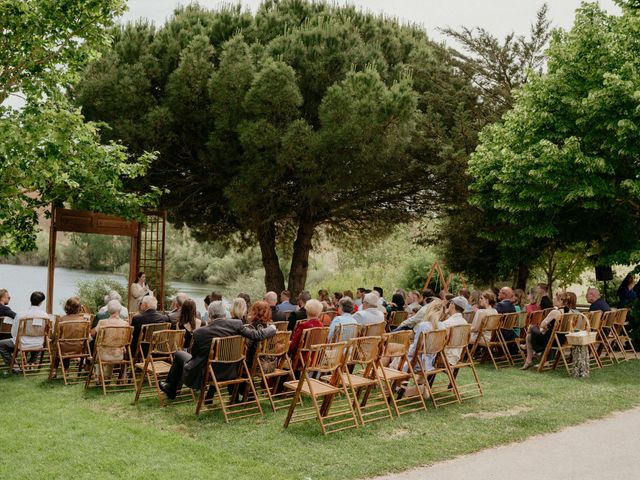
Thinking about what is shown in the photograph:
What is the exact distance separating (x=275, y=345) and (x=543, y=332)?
211 inches

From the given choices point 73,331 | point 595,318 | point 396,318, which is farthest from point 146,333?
point 595,318

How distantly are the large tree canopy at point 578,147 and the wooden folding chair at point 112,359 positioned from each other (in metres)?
9.01

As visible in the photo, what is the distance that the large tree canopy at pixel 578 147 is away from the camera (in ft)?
44.3

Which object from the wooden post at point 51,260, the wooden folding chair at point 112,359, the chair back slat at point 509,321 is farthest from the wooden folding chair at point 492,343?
the wooden post at point 51,260

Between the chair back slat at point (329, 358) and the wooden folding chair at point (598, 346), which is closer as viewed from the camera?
the chair back slat at point (329, 358)

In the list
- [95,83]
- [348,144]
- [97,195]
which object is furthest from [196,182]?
[97,195]

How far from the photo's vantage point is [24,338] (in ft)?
33.9

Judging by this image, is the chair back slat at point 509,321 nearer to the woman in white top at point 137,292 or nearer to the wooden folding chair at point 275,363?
the wooden folding chair at point 275,363

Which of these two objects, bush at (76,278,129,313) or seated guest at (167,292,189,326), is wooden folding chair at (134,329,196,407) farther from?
bush at (76,278,129,313)

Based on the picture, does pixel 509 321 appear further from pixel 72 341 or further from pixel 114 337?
pixel 72 341

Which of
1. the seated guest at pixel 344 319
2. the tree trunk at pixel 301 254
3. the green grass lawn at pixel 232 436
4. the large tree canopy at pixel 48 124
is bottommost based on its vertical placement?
the green grass lawn at pixel 232 436

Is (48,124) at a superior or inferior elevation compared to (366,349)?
superior

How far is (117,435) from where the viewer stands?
6.85m

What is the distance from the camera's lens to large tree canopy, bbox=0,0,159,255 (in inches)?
450
